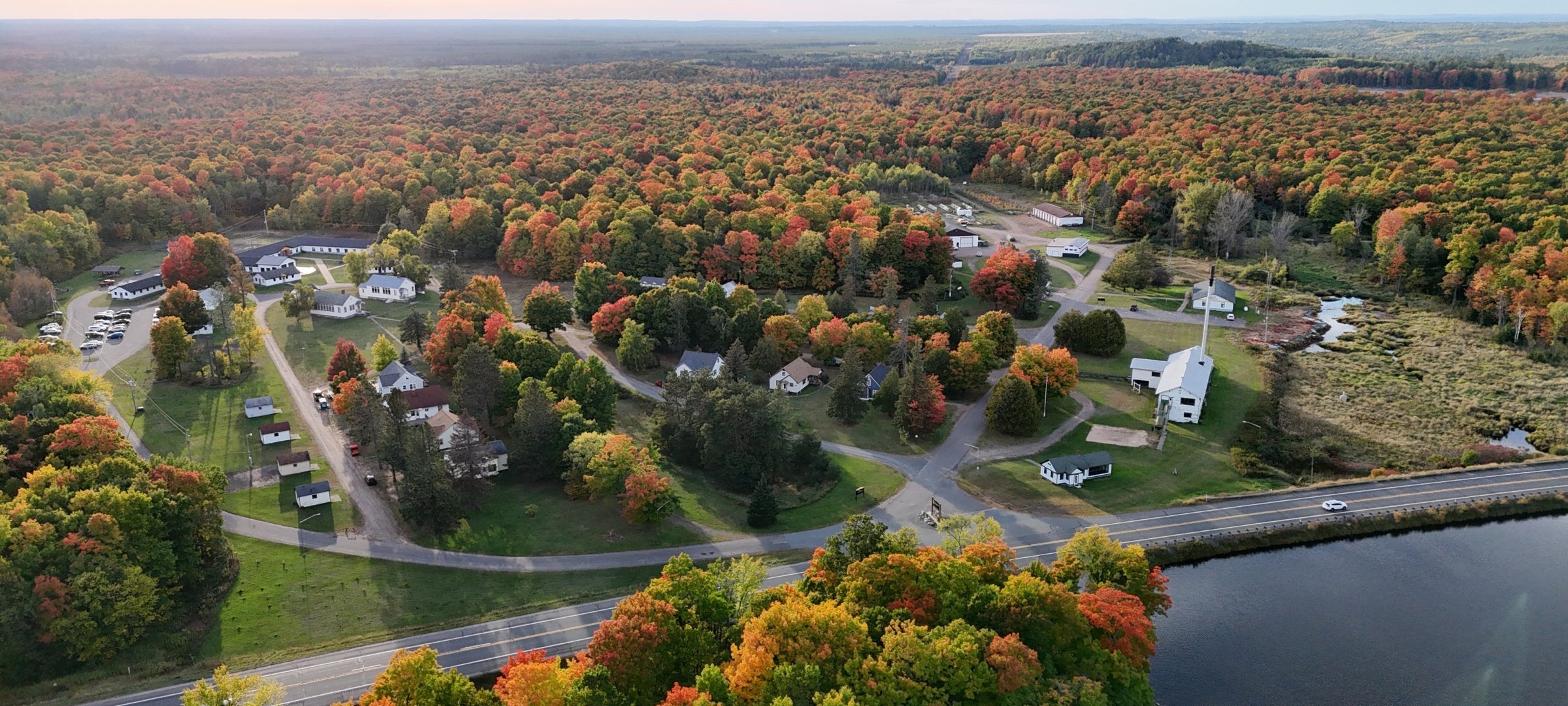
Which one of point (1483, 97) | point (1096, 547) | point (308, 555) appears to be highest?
point (1483, 97)

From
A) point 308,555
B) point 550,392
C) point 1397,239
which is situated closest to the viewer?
point 308,555

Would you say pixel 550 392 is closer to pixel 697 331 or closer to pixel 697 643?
pixel 697 331

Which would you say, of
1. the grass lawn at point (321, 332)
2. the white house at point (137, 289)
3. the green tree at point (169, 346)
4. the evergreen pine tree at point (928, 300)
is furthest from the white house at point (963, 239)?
the white house at point (137, 289)

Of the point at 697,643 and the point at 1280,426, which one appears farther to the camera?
the point at 1280,426

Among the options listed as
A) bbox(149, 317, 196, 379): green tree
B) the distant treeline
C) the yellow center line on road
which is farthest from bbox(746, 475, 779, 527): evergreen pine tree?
the distant treeline

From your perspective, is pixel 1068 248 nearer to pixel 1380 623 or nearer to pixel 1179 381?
pixel 1179 381

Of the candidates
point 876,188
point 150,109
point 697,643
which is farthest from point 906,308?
point 150,109
